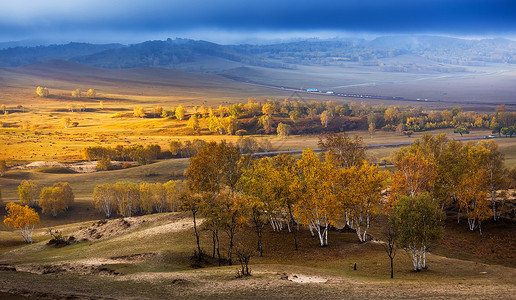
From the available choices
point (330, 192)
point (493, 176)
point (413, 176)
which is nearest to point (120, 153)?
point (330, 192)

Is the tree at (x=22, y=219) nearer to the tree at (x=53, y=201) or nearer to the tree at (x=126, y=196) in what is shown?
the tree at (x=126, y=196)

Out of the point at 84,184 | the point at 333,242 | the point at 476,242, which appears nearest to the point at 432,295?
the point at 333,242

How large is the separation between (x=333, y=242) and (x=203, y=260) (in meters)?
20.5

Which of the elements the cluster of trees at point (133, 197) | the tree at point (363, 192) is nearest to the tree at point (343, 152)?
the tree at point (363, 192)

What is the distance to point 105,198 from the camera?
115812 millimetres

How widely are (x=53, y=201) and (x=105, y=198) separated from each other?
15.5 metres

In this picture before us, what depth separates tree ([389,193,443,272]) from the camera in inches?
1724

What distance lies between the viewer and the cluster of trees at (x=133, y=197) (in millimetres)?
115875

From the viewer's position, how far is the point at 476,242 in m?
64.8

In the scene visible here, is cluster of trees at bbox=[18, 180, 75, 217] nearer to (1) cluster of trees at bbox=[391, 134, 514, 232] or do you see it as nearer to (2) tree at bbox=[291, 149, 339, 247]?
(2) tree at bbox=[291, 149, 339, 247]

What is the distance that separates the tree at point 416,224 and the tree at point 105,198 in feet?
306

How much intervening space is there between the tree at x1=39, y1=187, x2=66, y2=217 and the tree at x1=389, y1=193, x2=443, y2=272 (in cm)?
10341

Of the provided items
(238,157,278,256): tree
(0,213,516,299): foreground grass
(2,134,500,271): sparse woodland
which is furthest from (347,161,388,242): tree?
(238,157,278,256): tree

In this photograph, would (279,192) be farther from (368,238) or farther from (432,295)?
(432,295)
